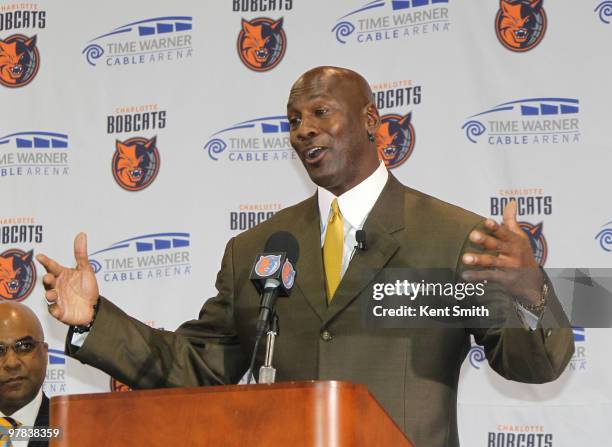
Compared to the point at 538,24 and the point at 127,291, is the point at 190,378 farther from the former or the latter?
the point at 538,24

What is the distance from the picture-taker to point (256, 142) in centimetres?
511

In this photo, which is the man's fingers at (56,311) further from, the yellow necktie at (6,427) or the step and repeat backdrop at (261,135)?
the step and repeat backdrop at (261,135)

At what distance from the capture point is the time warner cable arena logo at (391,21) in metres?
4.93

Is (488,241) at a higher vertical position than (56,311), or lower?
higher

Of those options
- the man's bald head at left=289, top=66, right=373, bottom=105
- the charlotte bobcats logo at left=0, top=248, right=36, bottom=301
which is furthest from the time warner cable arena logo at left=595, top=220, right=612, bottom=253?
the charlotte bobcats logo at left=0, top=248, right=36, bottom=301

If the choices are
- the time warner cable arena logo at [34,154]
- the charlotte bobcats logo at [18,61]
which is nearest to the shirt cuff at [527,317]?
the time warner cable arena logo at [34,154]

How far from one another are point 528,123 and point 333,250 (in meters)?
1.91

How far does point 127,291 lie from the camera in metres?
5.15

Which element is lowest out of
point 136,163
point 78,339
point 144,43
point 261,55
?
point 78,339

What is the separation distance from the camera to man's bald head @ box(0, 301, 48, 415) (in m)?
4.55

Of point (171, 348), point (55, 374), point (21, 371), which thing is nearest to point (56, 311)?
point (171, 348)

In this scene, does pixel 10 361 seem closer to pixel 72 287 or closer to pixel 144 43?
pixel 144 43

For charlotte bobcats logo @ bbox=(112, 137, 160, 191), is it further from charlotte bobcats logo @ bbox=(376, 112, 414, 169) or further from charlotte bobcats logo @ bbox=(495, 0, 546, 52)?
charlotte bobcats logo @ bbox=(495, 0, 546, 52)

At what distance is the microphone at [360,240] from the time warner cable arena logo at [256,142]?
6.97ft
